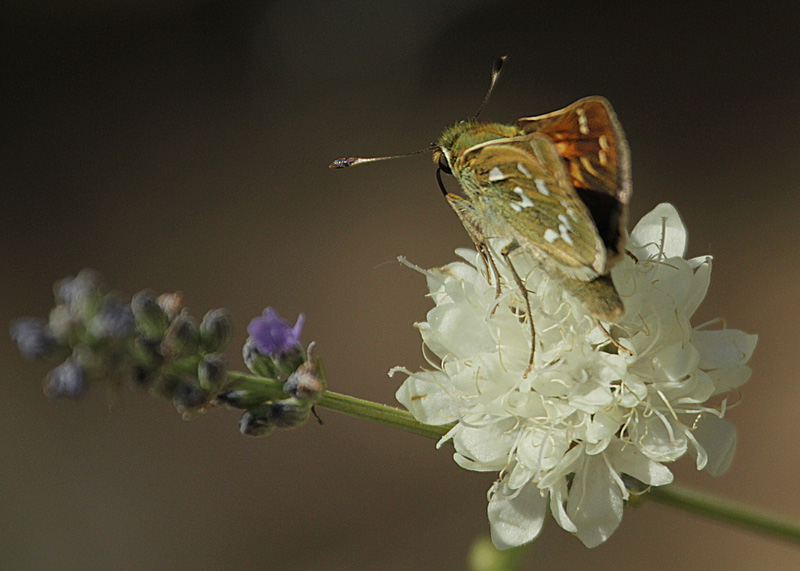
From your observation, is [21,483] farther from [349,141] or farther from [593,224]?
[593,224]

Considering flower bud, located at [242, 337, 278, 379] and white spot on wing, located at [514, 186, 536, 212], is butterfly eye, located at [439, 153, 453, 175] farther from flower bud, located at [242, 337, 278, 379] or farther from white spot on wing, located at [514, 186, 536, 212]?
flower bud, located at [242, 337, 278, 379]

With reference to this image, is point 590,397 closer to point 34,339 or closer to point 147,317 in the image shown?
point 147,317

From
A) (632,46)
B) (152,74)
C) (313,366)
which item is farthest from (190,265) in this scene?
(313,366)

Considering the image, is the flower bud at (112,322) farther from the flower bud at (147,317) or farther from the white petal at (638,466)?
the white petal at (638,466)

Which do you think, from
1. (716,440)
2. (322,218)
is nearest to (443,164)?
(716,440)

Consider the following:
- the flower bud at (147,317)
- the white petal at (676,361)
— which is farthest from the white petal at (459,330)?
the flower bud at (147,317)

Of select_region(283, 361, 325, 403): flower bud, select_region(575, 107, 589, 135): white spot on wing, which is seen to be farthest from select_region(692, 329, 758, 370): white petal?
select_region(283, 361, 325, 403): flower bud

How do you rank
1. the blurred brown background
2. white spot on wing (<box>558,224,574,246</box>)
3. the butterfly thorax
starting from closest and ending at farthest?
1. white spot on wing (<box>558,224,574,246</box>)
2. the butterfly thorax
3. the blurred brown background
